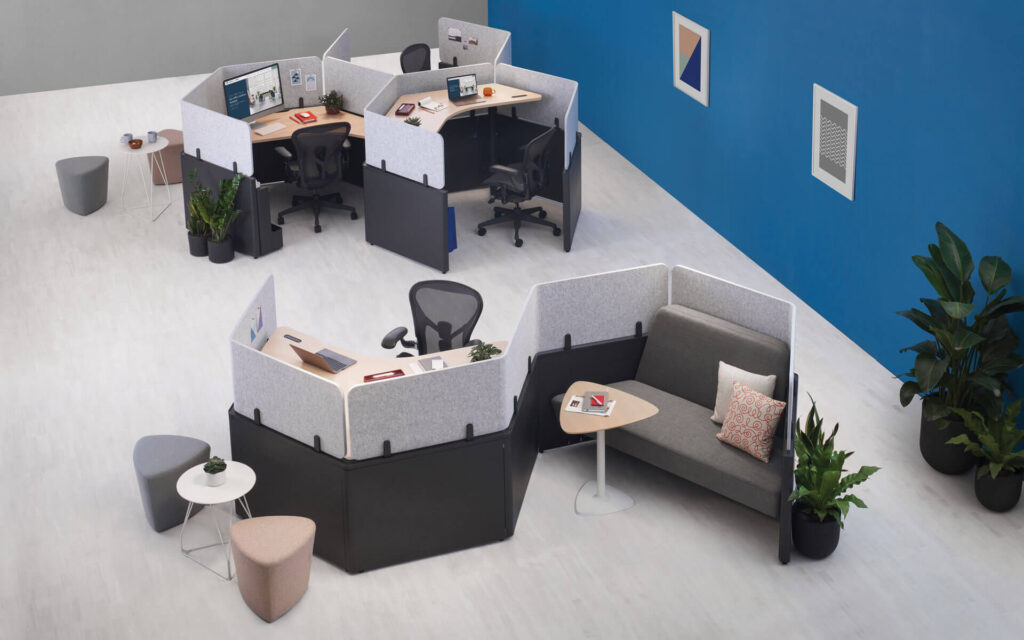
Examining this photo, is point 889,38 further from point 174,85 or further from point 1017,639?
point 174,85

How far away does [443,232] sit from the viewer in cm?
859

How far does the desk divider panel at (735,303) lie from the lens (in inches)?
248

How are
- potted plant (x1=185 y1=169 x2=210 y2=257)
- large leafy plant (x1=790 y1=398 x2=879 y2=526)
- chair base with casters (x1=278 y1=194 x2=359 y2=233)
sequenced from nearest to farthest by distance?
large leafy plant (x1=790 y1=398 x2=879 y2=526) → potted plant (x1=185 y1=169 x2=210 y2=257) → chair base with casters (x1=278 y1=194 x2=359 y2=233)

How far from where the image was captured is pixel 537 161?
8953 millimetres

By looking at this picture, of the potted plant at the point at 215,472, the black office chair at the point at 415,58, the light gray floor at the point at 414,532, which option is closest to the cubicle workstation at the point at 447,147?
the light gray floor at the point at 414,532

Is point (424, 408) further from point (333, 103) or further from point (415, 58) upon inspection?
point (415, 58)

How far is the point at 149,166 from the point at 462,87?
2.94 m

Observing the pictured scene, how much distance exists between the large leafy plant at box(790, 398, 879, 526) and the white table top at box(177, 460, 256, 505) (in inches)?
103

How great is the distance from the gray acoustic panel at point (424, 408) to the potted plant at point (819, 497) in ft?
4.87

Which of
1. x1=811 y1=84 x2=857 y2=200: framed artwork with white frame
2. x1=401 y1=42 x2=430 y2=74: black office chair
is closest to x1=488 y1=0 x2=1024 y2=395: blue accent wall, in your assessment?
x1=811 y1=84 x2=857 y2=200: framed artwork with white frame

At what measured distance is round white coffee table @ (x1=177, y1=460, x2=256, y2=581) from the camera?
5578 mm

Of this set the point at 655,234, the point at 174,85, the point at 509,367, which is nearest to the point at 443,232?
the point at 655,234

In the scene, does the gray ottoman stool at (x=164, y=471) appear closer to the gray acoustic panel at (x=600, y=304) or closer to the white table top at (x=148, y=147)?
the gray acoustic panel at (x=600, y=304)

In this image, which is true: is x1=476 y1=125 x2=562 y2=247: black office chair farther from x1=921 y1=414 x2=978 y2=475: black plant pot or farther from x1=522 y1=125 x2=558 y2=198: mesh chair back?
x1=921 y1=414 x2=978 y2=475: black plant pot
